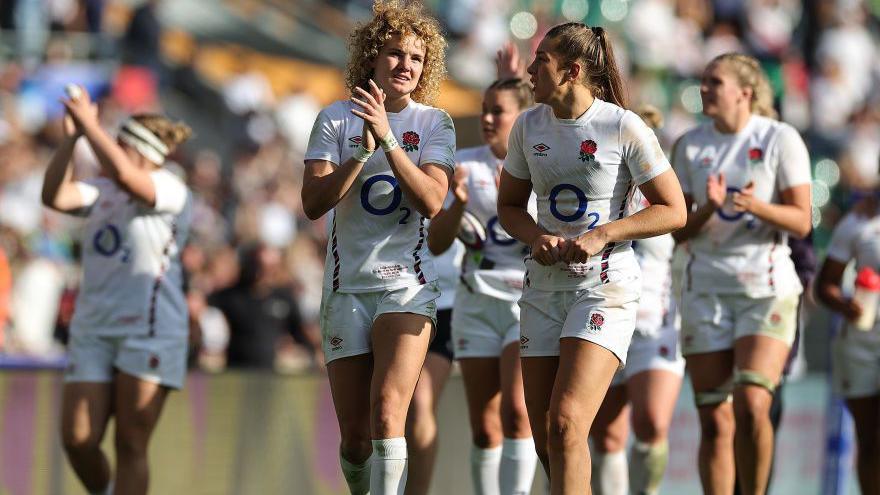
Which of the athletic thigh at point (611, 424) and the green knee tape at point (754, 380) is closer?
the green knee tape at point (754, 380)

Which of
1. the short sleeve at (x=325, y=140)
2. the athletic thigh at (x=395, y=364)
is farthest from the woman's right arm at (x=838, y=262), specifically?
the short sleeve at (x=325, y=140)

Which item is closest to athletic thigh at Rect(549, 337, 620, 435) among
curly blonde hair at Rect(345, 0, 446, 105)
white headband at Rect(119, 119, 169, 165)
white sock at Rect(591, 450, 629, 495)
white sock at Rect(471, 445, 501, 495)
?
curly blonde hair at Rect(345, 0, 446, 105)

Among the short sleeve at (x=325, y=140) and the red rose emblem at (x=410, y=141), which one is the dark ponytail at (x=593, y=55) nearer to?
the red rose emblem at (x=410, y=141)

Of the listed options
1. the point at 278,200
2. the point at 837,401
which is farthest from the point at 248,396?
the point at 278,200

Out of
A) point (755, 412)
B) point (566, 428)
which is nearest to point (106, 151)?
point (566, 428)

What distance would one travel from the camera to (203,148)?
1767cm

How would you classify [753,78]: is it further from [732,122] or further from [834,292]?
[834,292]

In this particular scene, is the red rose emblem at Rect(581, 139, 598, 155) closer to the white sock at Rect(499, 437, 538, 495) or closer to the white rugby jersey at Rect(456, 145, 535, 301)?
the white rugby jersey at Rect(456, 145, 535, 301)

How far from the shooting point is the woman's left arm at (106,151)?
800 cm

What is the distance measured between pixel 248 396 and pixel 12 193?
5453 mm

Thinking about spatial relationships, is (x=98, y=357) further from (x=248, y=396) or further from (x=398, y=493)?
(x=398, y=493)

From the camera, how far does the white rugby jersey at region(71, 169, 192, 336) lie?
840 cm

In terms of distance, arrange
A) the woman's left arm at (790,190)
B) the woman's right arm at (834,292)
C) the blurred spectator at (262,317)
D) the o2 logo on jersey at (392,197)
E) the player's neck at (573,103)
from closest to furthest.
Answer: the player's neck at (573,103) < the o2 logo on jersey at (392,197) < the woman's left arm at (790,190) < the woman's right arm at (834,292) < the blurred spectator at (262,317)

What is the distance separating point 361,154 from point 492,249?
2.14 metres
